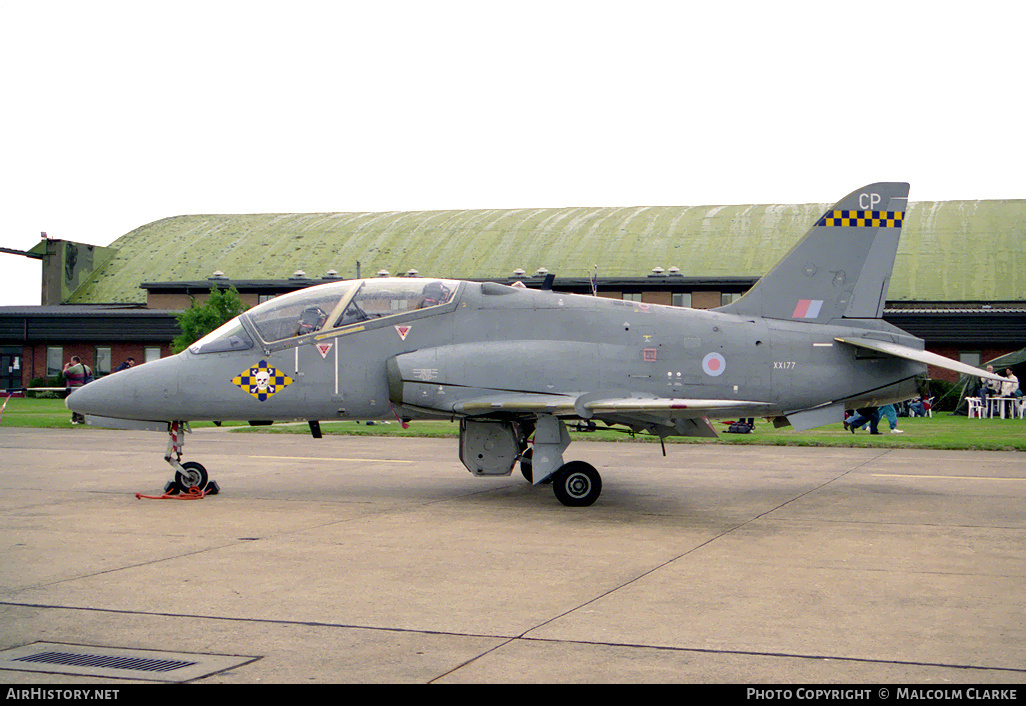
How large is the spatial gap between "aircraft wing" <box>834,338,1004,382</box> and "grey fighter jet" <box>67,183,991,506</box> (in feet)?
0.10

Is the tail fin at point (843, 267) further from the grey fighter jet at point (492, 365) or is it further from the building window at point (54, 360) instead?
the building window at point (54, 360)

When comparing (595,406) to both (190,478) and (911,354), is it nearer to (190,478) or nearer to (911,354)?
(911,354)

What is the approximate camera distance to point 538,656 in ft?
17.0

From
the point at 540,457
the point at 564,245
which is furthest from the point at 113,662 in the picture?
the point at 564,245

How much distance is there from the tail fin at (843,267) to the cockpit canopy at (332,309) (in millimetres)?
4331

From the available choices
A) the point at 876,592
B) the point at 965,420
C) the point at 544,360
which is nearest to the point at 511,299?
the point at 544,360

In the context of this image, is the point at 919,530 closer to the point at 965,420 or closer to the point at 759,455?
the point at 759,455

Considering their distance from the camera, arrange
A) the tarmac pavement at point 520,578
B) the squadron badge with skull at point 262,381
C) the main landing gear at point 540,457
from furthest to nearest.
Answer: the squadron badge with skull at point 262,381 → the main landing gear at point 540,457 → the tarmac pavement at point 520,578

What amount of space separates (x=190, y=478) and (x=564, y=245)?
3945cm

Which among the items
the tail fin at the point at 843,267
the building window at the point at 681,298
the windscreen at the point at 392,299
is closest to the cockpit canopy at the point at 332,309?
the windscreen at the point at 392,299

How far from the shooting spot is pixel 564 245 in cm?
5000

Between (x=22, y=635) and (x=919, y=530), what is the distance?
873 cm

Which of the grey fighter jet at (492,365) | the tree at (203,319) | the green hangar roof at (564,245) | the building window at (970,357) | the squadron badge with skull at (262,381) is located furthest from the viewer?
the green hangar roof at (564,245)

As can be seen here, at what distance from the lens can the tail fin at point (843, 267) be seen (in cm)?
1257
